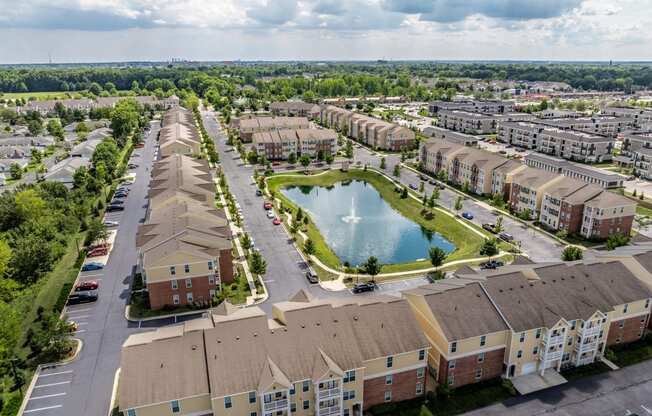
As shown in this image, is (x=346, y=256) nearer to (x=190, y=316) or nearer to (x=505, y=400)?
(x=190, y=316)

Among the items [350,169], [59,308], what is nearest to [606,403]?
[59,308]

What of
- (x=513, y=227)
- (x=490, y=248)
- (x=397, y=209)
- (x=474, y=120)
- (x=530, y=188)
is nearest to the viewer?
(x=490, y=248)

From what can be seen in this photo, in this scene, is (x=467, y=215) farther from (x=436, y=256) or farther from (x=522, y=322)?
(x=522, y=322)

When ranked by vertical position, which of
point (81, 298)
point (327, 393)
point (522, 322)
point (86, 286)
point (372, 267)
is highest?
point (522, 322)

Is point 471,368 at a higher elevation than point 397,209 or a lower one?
higher

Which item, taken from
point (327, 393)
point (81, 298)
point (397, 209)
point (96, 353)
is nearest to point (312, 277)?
point (327, 393)

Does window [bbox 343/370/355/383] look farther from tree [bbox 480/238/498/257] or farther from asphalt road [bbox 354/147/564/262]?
asphalt road [bbox 354/147/564/262]

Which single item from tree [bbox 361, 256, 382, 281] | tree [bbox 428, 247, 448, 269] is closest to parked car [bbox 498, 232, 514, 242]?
tree [bbox 428, 247, 448, 269]
